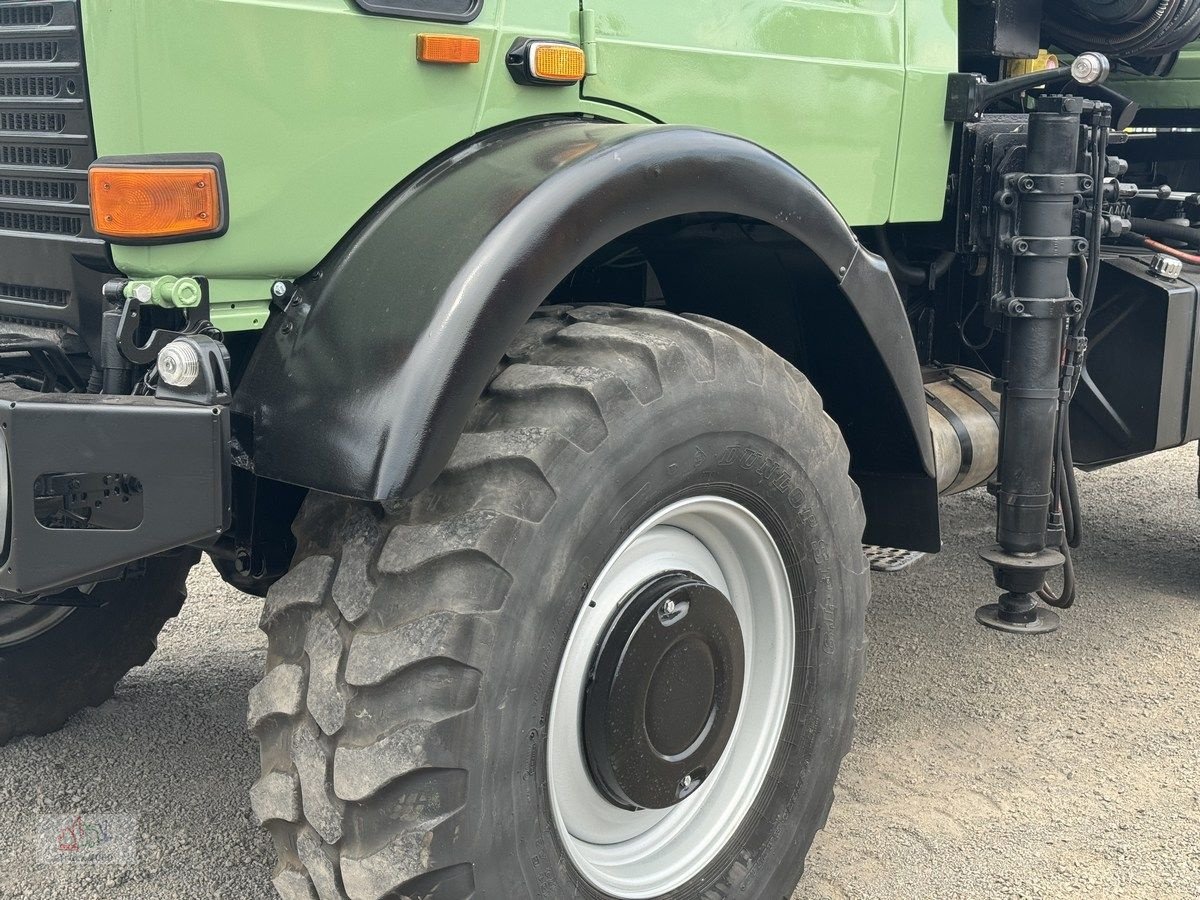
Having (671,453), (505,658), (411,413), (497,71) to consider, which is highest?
(497,71)

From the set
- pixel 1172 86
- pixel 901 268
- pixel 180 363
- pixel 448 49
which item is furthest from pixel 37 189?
pixel 1172 86

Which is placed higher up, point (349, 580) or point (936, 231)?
point (936, 231)

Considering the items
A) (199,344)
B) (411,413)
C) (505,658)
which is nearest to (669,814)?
(505,658)

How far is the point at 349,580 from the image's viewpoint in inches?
77.5

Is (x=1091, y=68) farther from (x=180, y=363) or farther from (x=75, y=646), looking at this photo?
(x=75, y=646)

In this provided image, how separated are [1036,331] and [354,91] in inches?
80.7

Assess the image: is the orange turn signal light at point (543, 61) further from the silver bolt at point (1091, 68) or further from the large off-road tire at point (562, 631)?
the silver bolt at point (1091, 68)

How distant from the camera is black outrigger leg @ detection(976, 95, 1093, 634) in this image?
3.26m

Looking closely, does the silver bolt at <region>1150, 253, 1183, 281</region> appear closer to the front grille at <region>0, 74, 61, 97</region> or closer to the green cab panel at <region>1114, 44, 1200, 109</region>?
the green cab panel at <region>1114, 44, 1200, 109</region>

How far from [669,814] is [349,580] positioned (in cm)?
89

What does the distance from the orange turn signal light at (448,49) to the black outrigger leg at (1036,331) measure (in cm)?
167

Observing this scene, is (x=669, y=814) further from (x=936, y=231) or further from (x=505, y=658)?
(x=936, y=231)
